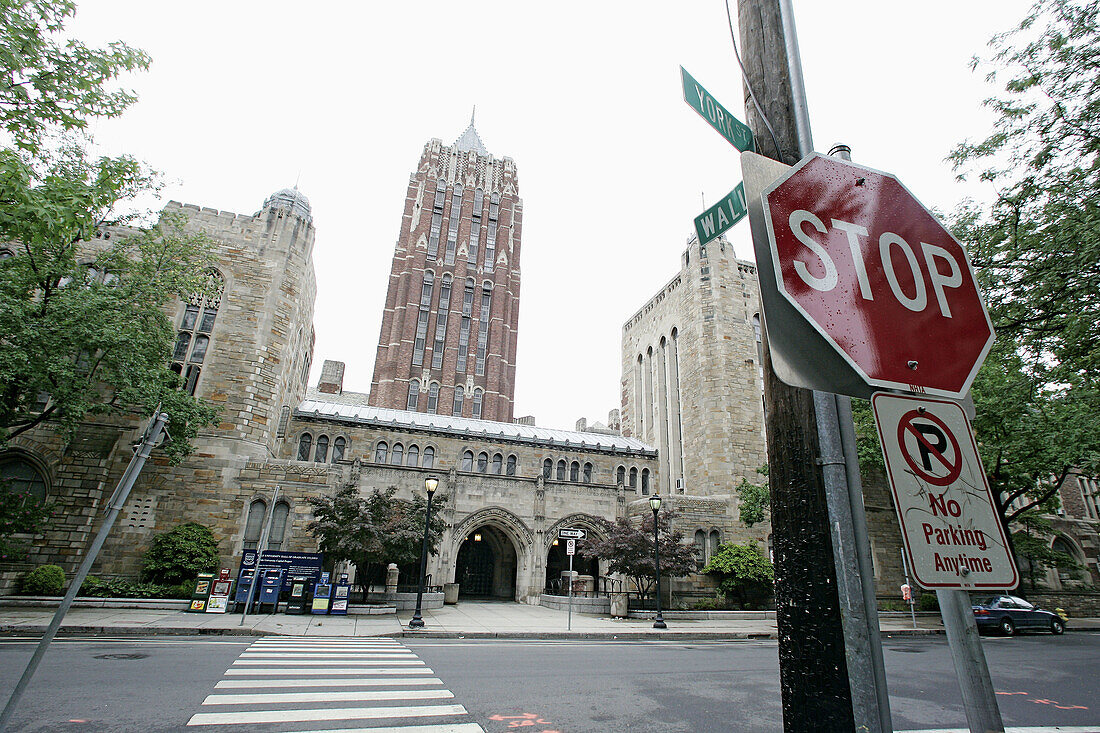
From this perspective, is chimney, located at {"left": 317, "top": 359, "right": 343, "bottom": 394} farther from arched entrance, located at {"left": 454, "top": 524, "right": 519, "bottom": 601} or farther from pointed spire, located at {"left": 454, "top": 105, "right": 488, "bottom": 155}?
pointed spire, located at {"left": 454, "top": 105, "right": 488, "bottom": 155}

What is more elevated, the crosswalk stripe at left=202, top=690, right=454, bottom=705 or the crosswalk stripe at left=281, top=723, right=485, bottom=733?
the crosswalk stripe at left=281, top=723, right=485, bottom=733

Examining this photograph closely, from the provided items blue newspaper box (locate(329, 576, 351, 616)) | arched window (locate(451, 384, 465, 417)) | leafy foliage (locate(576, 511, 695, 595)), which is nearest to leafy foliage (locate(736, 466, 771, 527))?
leafy foliage (locate(576, 511, 695, 595))

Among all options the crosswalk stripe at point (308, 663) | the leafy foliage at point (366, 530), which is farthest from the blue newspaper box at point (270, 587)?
the crosswalk stripe at point (308, 663)

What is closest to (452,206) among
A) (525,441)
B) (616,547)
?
(525,441)

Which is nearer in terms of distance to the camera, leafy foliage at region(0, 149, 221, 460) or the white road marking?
the white road marking

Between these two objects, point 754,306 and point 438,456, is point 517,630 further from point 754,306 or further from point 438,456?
point 754,306

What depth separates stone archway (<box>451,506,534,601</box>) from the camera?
24.0 metres

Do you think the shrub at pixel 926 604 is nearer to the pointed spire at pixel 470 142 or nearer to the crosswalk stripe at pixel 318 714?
the crosswalk stripe at pixel 318 714

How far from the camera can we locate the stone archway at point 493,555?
947 inches

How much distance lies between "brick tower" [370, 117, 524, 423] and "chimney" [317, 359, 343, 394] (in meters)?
3.07

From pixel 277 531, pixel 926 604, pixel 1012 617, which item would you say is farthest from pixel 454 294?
pixel 1012 617

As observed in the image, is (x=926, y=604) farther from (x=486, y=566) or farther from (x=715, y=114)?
(x=715, y=114)

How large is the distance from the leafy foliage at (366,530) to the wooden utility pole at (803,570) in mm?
16639

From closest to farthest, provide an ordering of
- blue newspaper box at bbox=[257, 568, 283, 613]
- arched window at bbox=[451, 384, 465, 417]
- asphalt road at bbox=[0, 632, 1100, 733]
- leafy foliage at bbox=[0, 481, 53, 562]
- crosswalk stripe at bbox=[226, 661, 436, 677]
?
asphalt road at bbox=[0, 632, 1100, 733] → crosswalk stripe at bbox=[226, 661, 436, 677] → leafy foliage at bbox=[0, 481, 53, 562] → blue newspaper box at bbox=[257, 568, 283, 613] → arched window at bbox=[451, 384, 465, 417]
